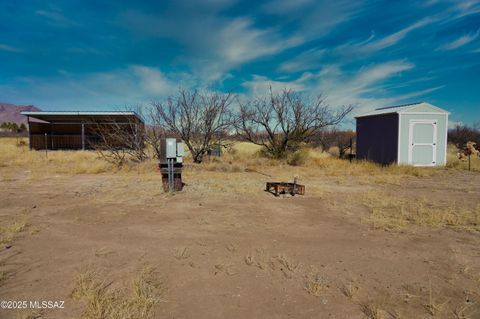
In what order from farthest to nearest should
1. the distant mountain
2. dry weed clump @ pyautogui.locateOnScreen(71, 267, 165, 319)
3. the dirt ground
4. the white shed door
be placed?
the distant mountain, the white shed door, the dirt ground, dry weed clump @ pyautogui.locateOnScreen(71, 267, 165, 319)

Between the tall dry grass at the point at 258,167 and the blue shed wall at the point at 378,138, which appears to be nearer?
the tall dry grass at the point at 258,167

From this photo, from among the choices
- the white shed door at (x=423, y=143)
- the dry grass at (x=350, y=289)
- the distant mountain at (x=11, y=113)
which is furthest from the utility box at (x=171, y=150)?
the distant mountain at (x=11, y=113)

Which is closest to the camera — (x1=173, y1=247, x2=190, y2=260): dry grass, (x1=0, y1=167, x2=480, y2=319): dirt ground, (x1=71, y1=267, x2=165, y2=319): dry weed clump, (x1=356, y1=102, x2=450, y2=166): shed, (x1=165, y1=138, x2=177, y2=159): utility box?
(x1=71, y1=267, x2=165, y2=319): dry weed clump

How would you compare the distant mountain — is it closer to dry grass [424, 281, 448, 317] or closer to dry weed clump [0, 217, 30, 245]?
dry weed clump [0, 217, 30, 245]

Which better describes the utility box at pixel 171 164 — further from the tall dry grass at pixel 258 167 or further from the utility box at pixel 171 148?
the tall dry grass at pixel 258 167

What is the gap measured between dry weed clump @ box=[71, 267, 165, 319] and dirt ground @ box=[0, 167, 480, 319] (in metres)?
0.08

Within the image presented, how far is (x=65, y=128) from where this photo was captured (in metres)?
31.7

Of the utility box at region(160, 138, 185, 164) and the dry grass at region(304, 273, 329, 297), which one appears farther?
the utility box at region(160, 138, 185, 164)

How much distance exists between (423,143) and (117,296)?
15284 millimetres

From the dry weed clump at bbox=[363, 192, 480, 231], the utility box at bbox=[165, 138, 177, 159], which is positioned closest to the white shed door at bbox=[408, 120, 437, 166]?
the dry weed clump at bbox=[363, 192, 480, 231]

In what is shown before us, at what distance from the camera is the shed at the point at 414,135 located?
13492mm

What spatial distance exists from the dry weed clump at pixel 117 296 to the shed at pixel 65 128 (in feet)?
70.3

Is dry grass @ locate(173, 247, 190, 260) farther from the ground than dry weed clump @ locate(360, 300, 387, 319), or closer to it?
farther from the ground

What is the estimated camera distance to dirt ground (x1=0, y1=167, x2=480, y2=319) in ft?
8.48
